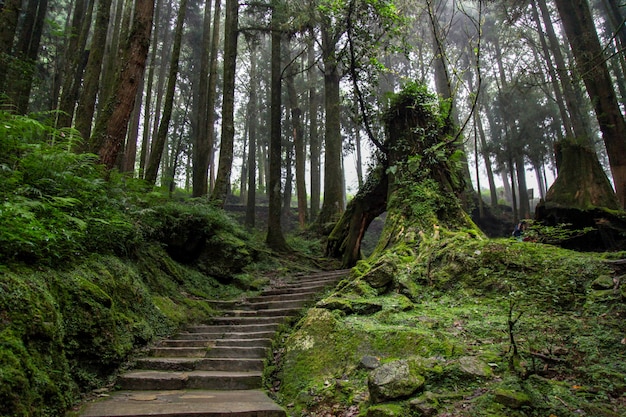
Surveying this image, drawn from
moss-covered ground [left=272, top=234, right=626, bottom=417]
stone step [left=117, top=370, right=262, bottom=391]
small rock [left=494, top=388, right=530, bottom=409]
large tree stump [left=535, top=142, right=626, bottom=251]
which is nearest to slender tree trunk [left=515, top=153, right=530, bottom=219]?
large tree stump [left=535, top=142, right=626, bottom=251]

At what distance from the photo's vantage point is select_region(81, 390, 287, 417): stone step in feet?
11.1

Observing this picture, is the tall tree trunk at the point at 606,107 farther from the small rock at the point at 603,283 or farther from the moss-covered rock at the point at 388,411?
the moss-covered rock at the point at 388,411

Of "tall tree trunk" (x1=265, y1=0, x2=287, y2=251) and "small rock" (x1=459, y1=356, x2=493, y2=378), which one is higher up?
"tall tree trunk" (x1=265, y1=0, x2=287, y2=251)

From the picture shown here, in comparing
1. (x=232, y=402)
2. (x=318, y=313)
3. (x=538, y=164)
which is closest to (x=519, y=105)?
(x=538, y=164)

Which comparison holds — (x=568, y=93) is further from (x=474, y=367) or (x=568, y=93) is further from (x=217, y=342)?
(x=217, y=342)

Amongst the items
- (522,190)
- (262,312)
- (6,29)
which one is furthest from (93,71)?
(522,190)

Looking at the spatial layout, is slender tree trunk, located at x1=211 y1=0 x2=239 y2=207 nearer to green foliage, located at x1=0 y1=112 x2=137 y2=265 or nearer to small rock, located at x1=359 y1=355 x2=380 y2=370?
green foliage, located at x1=0 y1=112 x2=137 y2=265

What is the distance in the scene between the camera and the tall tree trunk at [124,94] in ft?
22.4

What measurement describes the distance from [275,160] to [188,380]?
8717 mm

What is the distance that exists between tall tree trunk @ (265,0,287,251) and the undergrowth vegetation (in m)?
4.28

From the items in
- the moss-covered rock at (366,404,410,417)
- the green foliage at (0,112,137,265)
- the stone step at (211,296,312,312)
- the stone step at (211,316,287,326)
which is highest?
the green foliage at (0,112,137,265)

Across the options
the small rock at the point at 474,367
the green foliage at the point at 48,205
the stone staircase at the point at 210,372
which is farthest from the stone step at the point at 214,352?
the small rock at the point at 474,367

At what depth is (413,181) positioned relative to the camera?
27.5 ft

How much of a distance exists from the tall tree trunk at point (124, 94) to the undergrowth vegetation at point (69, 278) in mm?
617
